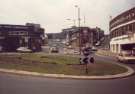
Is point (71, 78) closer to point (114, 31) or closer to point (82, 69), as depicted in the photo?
point (82, 69)

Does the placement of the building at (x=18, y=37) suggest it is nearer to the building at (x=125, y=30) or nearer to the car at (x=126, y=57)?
the building at (x=125, y=30)

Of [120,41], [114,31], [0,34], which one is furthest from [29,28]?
[120,41]

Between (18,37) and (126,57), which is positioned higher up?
(18,37)

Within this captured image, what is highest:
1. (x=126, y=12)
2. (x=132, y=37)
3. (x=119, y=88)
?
(x=126, y=12)

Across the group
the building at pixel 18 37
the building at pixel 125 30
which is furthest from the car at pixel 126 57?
the building at pixel 18 37

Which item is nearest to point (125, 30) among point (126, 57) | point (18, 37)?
point (126, 57)

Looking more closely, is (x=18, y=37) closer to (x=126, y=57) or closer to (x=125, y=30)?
(x=125, y=30)

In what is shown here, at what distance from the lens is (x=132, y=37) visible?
5912 cm

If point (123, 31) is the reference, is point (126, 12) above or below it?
above

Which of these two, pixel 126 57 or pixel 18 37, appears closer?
pixel 126 57

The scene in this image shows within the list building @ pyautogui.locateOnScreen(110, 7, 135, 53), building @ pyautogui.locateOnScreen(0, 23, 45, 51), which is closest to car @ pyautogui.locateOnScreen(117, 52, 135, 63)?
building @ pyautogui.locateOnScreen(110, 7, 135, 53)

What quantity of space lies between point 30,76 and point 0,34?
68588mm

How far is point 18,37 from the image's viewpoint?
90.9 metres

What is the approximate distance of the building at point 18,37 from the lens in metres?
86.9
